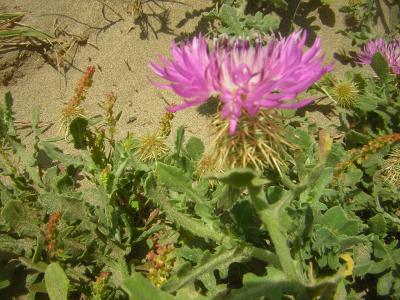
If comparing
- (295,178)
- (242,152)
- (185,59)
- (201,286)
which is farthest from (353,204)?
(185,59)

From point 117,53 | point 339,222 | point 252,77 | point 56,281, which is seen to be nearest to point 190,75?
point 252,77

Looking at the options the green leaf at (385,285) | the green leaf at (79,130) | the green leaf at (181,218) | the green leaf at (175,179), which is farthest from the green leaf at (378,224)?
the green leaf at (79,130)

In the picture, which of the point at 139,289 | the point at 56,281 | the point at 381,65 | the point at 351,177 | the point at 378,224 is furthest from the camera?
the point at 381,65

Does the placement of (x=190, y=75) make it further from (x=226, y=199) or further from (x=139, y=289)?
(x=139, y=289)

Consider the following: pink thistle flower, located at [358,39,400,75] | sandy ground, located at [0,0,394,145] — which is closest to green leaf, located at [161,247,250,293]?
sandy ground, located at [0,0,394,145]

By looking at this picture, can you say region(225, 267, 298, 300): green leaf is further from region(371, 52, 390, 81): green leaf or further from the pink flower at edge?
region(371, 52, 390, 81): green leaf

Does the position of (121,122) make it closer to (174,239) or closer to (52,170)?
(52,170)

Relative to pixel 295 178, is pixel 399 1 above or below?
above
